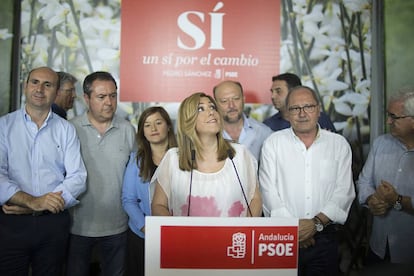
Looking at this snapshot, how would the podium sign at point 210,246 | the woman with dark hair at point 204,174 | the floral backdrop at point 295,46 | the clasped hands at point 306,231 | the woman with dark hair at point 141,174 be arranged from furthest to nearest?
the floral backdrop at point 295,46
the woman with dark hair at point 141,174
the clasped hands at point 306,231
the woman with dark hair at point 204,174
the podium sign at point 210,246

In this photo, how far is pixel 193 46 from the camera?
394cm

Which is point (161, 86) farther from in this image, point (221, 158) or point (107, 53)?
point (221, 158)

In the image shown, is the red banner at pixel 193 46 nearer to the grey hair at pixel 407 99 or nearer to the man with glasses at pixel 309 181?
the man with glasses at pixel 309 181

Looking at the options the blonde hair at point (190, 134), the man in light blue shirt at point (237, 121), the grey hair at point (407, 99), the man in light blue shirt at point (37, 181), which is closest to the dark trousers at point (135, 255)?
the man in light blue shirt at point (37, 181)

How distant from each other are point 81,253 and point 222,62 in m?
2.02

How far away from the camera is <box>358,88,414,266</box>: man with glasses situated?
2.64 metres

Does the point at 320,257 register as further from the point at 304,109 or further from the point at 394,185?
the point at 304,109

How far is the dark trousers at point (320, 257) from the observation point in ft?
8.63

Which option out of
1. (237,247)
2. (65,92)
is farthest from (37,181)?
(237,247)

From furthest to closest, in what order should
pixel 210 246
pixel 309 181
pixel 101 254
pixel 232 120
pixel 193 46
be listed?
1. pixel 193 46
2. pixel 232 120
3. pixel 101 254
4. pixel 309 181
5. pixel 210 246

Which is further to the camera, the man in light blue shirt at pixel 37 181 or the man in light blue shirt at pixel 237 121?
the man in light blue shirt at pixel 237 121

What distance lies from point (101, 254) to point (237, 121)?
4.34 ft

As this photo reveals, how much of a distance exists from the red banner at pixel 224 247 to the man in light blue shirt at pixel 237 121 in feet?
4.99

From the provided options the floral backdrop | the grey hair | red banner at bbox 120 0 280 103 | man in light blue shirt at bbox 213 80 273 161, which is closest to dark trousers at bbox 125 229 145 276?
man in light blue shirt at bbox 213 80 273 161
